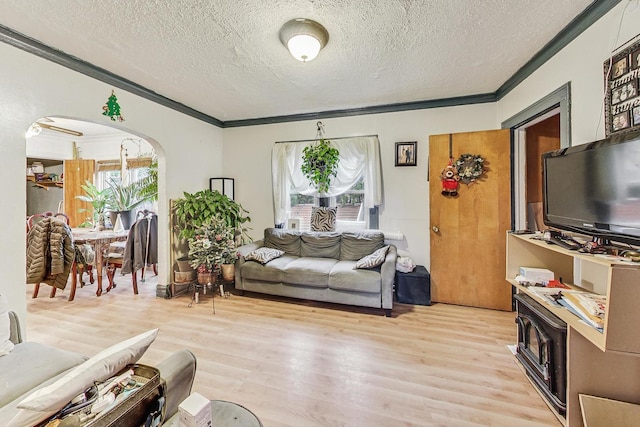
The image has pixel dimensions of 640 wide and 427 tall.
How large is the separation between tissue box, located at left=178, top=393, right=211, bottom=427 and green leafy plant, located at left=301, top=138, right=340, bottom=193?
324cm

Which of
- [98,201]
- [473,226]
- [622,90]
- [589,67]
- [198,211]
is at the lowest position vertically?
[473,226]

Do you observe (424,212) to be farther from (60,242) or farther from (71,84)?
(60,242)

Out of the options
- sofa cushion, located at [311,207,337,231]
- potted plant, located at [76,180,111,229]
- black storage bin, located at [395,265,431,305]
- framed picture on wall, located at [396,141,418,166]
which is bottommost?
black storage bin, located at [395,265,431,305]

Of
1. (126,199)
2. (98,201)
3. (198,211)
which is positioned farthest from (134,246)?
(98,201)

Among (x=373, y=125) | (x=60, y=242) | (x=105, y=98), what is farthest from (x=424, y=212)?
(x=60, y=242)

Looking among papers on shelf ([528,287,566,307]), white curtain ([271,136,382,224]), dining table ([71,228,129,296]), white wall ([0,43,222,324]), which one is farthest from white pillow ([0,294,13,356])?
papers on shelf ([528,287,566,307])

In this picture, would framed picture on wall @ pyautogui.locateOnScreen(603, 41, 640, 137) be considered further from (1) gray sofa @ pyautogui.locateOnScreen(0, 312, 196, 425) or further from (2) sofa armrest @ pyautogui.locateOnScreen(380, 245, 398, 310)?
(1) gray sofa @ pyautogui.locateOnScreen(0, 312, 196, 425)

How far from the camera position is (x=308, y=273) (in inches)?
129

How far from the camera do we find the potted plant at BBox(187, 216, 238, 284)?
11.1 feet

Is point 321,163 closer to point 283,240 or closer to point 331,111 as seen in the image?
point 331,111

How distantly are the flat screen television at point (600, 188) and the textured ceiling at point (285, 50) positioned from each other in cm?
114

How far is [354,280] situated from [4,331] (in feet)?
8.85

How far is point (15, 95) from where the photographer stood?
2.16 meters

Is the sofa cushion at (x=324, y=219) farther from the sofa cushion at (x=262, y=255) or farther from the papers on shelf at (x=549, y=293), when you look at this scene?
the papers on shelf at (x=549, y=293)
